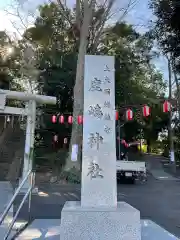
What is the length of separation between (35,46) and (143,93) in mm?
7919

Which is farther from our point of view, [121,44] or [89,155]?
[121,44]

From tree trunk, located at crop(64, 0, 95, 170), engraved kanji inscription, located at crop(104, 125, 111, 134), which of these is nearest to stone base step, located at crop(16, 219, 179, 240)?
engraved kanji inscription, located at crop(104, 125, 111, 134)

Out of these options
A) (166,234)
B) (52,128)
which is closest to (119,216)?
(166,234)

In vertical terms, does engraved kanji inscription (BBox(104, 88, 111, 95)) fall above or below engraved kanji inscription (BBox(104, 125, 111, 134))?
above

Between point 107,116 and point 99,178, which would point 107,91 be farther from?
point 99,178

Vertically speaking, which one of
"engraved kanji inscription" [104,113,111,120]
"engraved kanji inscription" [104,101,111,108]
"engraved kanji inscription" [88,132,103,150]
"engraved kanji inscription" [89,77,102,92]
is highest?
"engraved kanji inscription" [89,77,102,92]

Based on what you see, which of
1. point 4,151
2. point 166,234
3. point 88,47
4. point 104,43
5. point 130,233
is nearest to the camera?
point 130,233

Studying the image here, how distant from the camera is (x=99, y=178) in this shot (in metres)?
Answer: 3.84

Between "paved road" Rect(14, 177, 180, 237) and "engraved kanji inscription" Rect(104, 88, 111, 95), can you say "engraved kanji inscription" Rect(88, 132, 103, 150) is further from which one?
"paved road" Rect(14, 177, 180, 237)

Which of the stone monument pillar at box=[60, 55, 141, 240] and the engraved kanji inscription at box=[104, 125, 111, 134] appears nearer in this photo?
the stone monument pillar at box=[60, 55, 141, 240]

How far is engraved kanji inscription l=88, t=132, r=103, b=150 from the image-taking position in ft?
13.0

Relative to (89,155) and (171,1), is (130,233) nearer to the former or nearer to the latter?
(89,155)

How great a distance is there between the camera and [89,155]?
3.92 m

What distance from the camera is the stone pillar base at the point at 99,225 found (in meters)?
3.46
